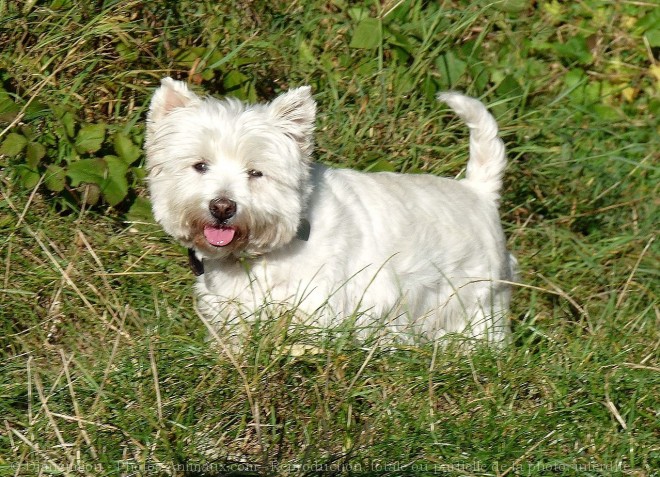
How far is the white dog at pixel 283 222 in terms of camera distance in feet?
15.5

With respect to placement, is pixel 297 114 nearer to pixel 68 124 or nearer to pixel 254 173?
pixel 254 173

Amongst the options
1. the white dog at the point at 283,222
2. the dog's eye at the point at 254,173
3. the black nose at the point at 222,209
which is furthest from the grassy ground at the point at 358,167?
the dog's eye at the point at 254,173

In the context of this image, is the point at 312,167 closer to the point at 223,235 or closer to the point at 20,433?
the point at 223,235

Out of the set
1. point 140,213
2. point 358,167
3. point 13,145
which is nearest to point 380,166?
point 358,167

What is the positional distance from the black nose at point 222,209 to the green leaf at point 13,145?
148 cm

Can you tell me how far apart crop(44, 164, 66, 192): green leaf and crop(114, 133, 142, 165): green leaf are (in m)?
0.36

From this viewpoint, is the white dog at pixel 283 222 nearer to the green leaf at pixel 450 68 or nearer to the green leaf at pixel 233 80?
the green leaf at pixel 233 80

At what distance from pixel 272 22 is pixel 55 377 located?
3456 millimetres

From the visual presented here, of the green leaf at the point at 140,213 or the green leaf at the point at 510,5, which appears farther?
the green leaf at the point at 510,5

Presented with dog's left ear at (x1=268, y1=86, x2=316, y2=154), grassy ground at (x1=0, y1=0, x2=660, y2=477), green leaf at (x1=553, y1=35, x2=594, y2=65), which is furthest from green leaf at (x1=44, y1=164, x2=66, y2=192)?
green leaf at (x1=553, y1=35, x2=594, y2=65)

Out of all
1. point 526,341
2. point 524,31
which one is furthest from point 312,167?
point 524,31

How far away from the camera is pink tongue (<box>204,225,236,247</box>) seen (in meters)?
4.68

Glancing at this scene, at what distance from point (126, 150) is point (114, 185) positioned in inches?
9.4

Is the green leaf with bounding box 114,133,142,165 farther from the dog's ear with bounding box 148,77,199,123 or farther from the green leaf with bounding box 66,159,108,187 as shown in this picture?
the dog's ear with bounding box 148,77,199,123
